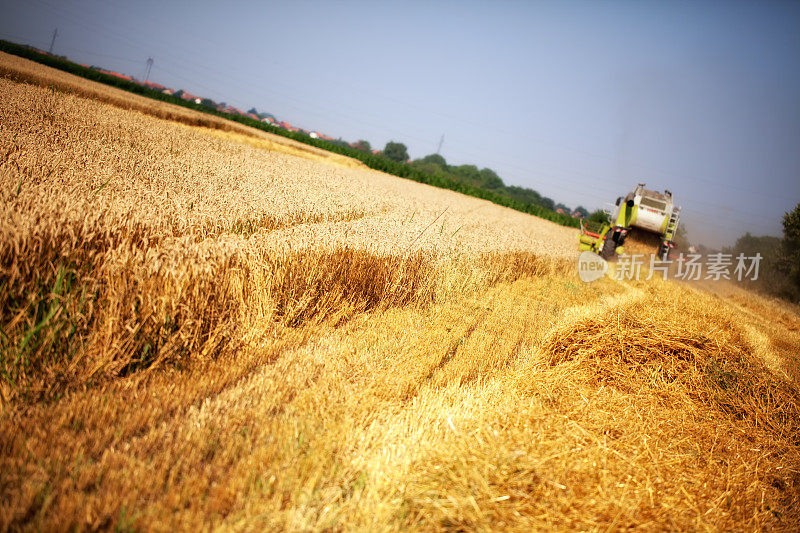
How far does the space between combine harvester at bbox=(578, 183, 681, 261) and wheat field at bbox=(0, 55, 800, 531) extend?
9.48 meters

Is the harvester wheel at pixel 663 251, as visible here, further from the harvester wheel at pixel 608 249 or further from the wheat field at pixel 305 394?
the wheat field at pixel 305 394

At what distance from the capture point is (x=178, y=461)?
1899 mm

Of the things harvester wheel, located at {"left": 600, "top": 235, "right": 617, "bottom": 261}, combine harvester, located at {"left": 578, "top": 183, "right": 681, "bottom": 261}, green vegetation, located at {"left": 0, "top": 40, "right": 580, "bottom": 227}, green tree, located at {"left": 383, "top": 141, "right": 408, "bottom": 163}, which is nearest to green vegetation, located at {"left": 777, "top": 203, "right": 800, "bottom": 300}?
combine harvester, located at {"left": 578, "top": 183, "right": 681, "bottom": 261}

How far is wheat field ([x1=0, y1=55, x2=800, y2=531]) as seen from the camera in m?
1.88

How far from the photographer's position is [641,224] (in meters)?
14.2

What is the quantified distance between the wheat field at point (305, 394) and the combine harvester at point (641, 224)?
948cm

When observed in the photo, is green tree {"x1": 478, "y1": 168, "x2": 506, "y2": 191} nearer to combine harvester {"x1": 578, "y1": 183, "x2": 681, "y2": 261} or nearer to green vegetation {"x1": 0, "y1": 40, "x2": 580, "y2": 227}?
green vegetation {"x1": 0, "y1": 40, "x2": 580, "y2": 227}

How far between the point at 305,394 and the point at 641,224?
1504 cm

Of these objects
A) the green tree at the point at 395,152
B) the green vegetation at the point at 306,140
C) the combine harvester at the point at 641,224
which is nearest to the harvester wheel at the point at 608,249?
the combine harvester at the point at 641,224

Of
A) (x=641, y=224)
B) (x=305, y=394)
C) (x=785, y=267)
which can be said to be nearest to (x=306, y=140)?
(x=641, y=224)

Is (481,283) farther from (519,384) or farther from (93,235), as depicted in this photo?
(93,235)

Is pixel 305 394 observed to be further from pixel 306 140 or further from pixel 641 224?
pixel 306 140

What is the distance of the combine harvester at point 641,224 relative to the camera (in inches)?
533

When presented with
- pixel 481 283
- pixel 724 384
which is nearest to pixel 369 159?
pixel 481 283
